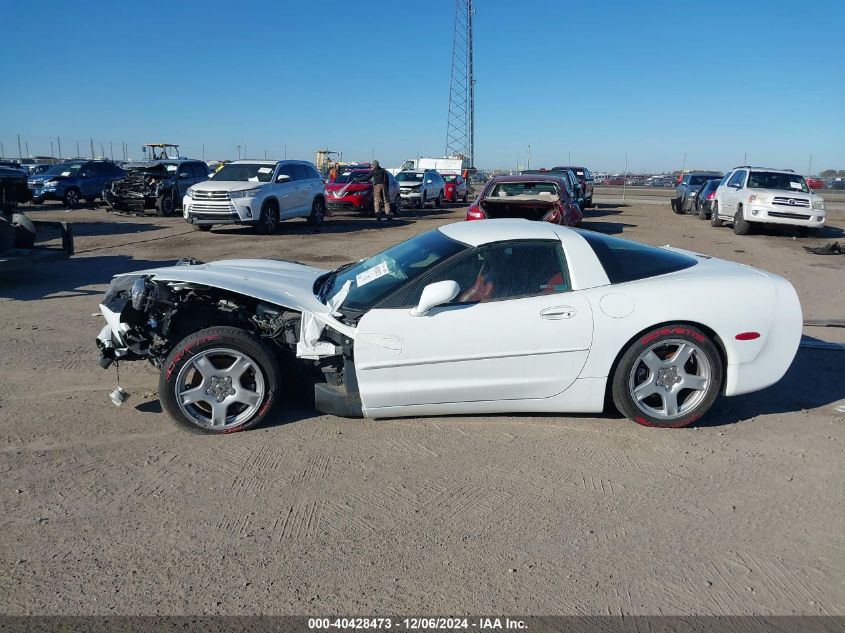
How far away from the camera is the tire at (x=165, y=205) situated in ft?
70.1

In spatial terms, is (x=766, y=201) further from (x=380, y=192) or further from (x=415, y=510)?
(x=415, y=510)

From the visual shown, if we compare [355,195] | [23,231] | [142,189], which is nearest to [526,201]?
[23,231]

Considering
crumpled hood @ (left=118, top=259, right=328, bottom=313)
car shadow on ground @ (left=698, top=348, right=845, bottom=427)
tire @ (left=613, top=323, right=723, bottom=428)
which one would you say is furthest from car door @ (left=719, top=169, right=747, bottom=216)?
crumpled hood @ (left=118, top=259, right=328, bottom=313)

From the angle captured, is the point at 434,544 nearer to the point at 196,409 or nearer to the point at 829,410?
the point at 196,409

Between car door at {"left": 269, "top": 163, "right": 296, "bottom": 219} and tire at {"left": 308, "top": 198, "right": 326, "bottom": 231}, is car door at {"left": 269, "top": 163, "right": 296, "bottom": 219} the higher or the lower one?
the higher one

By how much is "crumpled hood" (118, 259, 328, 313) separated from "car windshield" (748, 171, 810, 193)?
1640 cm

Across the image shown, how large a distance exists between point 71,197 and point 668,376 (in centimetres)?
2443

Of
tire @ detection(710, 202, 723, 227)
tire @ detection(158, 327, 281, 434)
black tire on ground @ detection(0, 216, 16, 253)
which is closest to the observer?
tire @ detection(158, 327, 281, 434)

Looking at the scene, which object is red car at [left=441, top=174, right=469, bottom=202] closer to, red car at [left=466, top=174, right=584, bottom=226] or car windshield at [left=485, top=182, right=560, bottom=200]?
red car at [left=466, top=174, right=584, bottom=226]

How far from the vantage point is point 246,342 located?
450 centimetres

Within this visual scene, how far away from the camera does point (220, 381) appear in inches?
179

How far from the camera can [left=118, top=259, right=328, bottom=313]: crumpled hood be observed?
4754 mm

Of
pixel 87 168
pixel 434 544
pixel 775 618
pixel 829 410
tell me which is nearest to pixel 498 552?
pixel 434 544

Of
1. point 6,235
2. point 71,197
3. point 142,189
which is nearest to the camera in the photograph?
point 6,235
